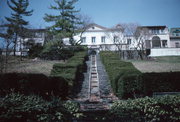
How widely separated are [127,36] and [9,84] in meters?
29.5

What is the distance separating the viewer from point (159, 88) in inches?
369

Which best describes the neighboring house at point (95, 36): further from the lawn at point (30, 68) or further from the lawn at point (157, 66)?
the lawn at point (30, 68)

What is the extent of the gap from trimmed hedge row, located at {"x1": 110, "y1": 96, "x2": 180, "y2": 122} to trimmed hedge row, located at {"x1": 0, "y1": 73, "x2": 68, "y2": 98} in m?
4.65

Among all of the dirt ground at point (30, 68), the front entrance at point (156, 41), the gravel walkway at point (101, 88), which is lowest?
the gravel walkway at point (101, 88)

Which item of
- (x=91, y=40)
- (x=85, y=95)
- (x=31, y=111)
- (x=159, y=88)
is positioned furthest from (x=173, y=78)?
(x=91, y=40)

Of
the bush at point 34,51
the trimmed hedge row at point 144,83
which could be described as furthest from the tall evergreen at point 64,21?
the trimmed hedge row at point 144,83

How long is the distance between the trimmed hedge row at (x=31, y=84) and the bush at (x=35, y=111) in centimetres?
240

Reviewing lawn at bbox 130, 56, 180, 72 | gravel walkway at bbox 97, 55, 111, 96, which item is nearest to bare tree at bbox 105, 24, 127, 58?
lawn at bbox 130, 56, 180, 72

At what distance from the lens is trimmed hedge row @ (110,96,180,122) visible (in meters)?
5.72

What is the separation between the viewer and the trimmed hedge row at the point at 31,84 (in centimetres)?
759

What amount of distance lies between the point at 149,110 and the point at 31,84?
6897 mm

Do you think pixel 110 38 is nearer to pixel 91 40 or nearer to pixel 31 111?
pixel 91 40

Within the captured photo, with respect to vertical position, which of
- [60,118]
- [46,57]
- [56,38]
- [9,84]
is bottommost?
[60,118]

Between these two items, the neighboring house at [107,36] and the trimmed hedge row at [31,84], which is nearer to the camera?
the trimmed hedge row at [31,84]
